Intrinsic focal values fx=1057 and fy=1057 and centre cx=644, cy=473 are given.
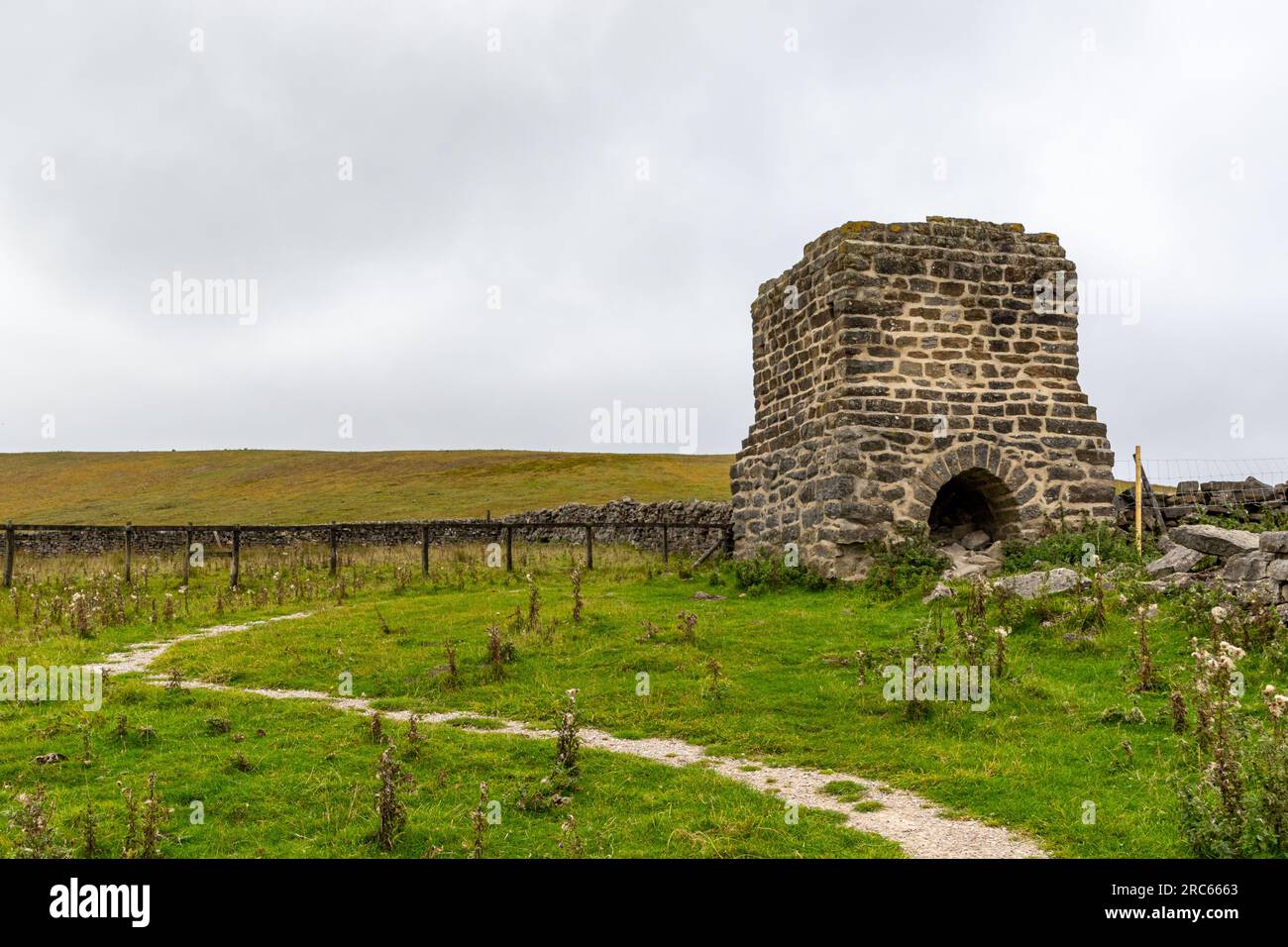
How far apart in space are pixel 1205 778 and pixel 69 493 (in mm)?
70883

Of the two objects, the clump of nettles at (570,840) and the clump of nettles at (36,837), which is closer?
the clump of nettles at (36,837)

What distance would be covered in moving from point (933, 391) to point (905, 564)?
3011 millimetres

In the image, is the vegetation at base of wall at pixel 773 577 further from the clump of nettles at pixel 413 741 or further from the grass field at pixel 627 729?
the clump of nettles at pixel 413 741

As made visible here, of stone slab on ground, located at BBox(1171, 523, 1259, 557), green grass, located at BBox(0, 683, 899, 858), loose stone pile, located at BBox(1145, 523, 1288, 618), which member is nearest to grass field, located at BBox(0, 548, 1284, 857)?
green grass, located at BBox(0, 683, 899, 858)

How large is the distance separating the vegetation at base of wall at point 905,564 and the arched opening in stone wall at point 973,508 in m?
1.72

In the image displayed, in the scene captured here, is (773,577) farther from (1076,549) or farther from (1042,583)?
(1042,583)

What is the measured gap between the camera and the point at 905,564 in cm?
1642

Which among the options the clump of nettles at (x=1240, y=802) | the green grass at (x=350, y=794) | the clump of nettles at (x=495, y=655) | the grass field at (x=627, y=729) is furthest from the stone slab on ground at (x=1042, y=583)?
the green grass at (x=350, y=794)

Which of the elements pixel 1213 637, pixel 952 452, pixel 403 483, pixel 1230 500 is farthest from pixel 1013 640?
pixel 403 483

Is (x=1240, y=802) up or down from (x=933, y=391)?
down

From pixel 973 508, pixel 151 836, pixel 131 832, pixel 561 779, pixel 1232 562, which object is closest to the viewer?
pixel 151 836

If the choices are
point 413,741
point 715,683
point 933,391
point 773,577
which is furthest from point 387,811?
point 933,391

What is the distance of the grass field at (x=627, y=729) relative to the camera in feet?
22.0
